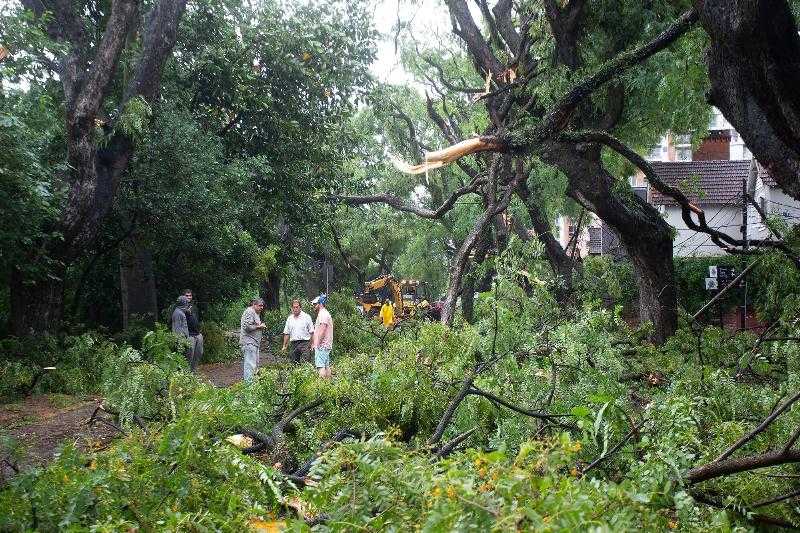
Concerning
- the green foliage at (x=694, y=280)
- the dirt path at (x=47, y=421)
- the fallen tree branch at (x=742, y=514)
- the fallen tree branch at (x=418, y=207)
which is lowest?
the dirt path at (x=47, y=421)

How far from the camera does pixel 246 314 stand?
12375mm

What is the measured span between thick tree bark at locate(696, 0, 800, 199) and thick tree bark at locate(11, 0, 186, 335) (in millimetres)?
10857

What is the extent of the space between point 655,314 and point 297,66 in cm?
1115

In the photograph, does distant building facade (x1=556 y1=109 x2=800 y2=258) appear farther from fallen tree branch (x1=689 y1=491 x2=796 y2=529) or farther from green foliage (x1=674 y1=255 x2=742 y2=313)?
fallen tree branch (x1=689 y1=491 x2=796 y2=529)

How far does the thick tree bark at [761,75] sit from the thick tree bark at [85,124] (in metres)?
10.9

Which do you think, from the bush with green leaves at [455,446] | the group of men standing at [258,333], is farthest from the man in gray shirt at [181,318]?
the bush with green leaves at [455,446]

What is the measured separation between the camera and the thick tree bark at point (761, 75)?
16.5ft

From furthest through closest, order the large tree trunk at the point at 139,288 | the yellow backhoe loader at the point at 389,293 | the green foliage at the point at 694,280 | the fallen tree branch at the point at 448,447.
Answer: the yellow backhoe loader at the point at 389,293
the green foliage at the point at 694,280
the large tree trunk at the point at 139,288
the fallen tree branch at the point at 448,447

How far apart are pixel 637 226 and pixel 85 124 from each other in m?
9.49

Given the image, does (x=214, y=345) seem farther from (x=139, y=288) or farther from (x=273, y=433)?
(x=273, y=433)

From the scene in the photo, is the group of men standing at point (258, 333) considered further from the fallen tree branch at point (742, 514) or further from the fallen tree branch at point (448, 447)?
the fallen tree branch at point (742, 514)

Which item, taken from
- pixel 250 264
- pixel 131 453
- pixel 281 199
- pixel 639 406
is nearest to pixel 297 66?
pixel 281 199

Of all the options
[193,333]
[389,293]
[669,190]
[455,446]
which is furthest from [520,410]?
[389,293]

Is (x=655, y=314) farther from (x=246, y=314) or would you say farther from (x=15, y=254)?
(x=15, y=254)
